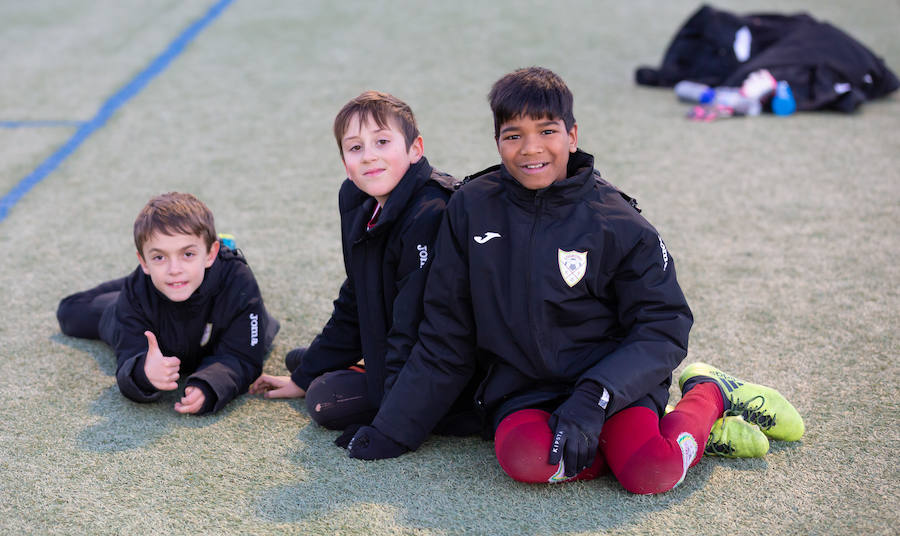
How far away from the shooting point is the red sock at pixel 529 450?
90.2 inches

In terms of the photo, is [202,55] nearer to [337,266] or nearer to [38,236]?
[38,236]

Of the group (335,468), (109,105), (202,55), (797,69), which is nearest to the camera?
(335,468)

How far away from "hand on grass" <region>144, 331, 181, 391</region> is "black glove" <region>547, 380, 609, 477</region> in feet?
3.79

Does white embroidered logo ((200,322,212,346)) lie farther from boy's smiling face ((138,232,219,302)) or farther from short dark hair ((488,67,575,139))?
short dark hair ((488,67,575,139))

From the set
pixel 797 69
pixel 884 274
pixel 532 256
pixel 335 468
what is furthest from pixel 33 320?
pixel 797 69

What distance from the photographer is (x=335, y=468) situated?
2.45 m

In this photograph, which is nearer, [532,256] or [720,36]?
[532,256]

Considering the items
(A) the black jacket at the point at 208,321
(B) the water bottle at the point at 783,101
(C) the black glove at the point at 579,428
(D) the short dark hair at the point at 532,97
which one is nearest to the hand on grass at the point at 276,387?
(A) the black jacket at the point at 208,321

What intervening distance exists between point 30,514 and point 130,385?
1.79 feet

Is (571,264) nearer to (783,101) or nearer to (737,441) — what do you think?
(737,441)

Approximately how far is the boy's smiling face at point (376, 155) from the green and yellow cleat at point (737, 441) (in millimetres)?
1109

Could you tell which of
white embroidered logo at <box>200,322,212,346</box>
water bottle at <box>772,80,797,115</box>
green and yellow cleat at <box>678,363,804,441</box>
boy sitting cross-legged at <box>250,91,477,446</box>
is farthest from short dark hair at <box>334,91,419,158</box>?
water bottle at <box>772,80,797,115</box>

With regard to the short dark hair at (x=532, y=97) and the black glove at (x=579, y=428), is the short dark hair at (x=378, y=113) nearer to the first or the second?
the short dark hair at (x=532, y=97)

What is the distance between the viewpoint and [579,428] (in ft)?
7.42
